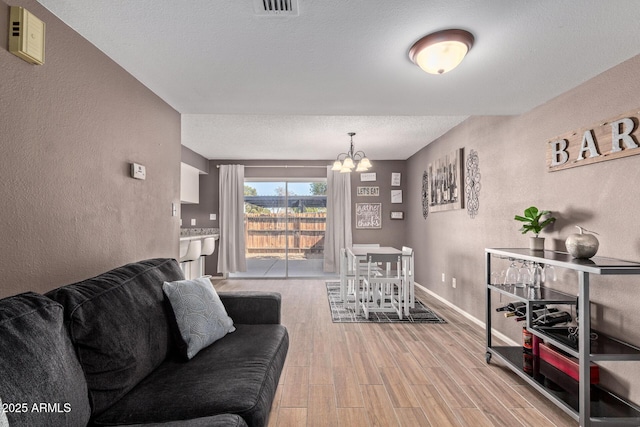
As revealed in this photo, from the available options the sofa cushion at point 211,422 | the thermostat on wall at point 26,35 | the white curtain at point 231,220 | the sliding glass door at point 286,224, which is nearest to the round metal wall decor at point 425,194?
the sliding glass door at point 286,224

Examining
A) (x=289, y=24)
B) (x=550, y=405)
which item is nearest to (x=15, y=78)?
(x=289, y=24)

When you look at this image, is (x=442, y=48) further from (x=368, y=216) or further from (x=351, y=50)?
(x=368, y=216)

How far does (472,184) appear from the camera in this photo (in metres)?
3.74

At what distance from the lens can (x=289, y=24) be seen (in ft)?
5.31

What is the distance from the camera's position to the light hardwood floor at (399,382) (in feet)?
6.30

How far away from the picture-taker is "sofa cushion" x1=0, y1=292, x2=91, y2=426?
87 centimetres

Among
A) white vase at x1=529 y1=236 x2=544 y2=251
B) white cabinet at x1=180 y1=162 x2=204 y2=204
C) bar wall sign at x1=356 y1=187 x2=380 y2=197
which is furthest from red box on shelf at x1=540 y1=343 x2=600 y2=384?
white cabinet at x1=180 y1=162 x2=204 y2=204

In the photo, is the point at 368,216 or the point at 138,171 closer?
the point at 138,171

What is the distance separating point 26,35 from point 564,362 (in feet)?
11.6

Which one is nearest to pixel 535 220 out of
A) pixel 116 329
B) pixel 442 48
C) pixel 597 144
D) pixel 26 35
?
pixel 597 144

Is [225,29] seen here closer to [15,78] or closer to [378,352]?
[15,78]

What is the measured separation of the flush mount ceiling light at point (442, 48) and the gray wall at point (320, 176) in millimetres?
4699

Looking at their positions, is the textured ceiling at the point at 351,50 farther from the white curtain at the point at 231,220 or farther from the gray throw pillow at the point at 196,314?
the white curtain at the point at 231,220

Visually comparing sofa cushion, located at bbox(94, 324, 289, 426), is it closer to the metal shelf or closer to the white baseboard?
the metal shelf
